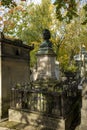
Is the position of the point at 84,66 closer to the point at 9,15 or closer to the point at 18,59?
the point at 18,59

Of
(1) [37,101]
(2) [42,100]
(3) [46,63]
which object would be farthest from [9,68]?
(2) [42,100]

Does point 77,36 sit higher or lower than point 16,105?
higher

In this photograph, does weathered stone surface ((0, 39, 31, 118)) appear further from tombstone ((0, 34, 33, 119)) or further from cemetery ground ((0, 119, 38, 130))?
cemetery ground ((0, 119, 38, 130))

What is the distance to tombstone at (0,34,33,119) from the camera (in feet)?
27.6

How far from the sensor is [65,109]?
7.03 metres

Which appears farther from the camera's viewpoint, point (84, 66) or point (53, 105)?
point (84, 66)

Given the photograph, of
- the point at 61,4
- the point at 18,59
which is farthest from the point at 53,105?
the point at 61,4

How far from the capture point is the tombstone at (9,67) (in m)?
8.41

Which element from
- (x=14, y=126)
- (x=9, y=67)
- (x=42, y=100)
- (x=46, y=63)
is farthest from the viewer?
(x=46, y=63)

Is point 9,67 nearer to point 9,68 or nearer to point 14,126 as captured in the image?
point 9,68

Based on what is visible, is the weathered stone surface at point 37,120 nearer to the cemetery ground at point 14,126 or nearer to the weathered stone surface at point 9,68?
the cemetery ground at point 14,126

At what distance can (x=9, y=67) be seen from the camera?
8938 mm

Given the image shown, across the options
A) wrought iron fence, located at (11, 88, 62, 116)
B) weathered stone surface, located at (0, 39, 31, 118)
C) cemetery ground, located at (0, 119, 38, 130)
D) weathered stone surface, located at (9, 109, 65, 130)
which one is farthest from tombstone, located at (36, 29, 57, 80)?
cemetery ground, located at (0, 119, 38, 130)

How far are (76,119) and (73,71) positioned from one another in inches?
635
